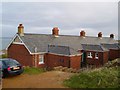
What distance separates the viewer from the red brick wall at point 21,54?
28558 millimetres

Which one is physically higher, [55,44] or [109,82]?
[55,44]

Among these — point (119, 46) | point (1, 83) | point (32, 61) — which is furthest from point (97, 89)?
point (119, 46)

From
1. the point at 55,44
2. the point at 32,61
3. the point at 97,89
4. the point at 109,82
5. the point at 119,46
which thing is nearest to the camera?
the point at 97,89

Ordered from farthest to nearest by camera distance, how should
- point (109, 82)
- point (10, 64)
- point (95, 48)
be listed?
point (95, 48), point (10, 64), point (109, 82)

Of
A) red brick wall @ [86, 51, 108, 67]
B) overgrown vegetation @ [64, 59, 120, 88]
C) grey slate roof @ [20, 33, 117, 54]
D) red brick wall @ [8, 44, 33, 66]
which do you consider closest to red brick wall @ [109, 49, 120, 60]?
grey slate roof @ [20, 33, 117, 54]

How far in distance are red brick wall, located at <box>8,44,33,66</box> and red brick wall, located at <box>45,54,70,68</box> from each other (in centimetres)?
306

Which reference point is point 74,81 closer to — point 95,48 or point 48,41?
point 48,41

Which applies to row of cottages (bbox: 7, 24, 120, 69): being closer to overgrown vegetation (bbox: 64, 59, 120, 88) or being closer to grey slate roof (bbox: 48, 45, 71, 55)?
grey slate roof (bbox: 48, 45, 71, 55)

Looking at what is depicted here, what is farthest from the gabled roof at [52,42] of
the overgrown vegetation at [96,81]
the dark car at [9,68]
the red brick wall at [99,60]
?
the overgrown vegetation at [96,81]

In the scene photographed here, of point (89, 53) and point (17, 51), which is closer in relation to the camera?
point (17, 51)

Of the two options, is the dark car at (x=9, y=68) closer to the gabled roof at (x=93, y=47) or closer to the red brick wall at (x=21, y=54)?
the red brick wall at (x=21, y=54)

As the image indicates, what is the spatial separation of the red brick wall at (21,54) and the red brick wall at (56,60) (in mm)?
3064

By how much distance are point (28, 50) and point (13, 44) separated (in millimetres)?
4078

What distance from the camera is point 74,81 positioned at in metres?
12.0
